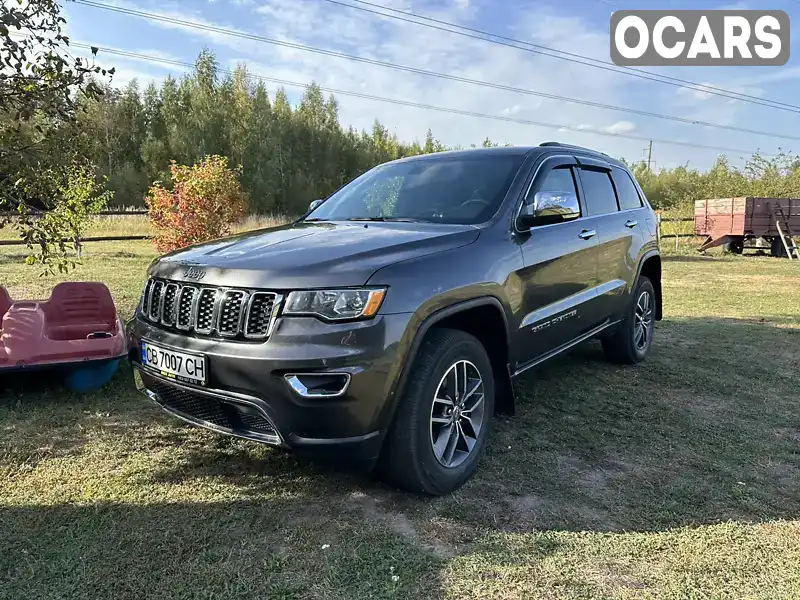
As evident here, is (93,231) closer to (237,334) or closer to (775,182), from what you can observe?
(237,334)

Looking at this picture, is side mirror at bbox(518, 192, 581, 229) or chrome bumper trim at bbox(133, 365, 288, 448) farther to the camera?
side mirror at bbox(518, 192, 581, 229)

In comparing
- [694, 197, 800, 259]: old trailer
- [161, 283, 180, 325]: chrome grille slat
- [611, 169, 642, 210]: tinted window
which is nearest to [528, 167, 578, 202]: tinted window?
[611, 169, 642, 210]: tinted window

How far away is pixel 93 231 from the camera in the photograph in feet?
62.1

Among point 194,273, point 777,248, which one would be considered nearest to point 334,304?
point 194,273

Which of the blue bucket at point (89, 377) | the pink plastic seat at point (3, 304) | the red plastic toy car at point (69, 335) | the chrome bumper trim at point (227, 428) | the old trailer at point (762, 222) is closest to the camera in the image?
the chrome bumper trim at point (227, 428)

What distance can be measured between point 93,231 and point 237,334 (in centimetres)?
1904

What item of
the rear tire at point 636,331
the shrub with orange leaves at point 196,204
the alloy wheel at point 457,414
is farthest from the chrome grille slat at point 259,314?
the shrub with orange leaves at point 196,204

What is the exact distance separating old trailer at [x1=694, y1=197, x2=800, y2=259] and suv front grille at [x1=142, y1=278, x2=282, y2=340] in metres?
19.4

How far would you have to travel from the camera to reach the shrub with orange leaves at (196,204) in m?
11.9

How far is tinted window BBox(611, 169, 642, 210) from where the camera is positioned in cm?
496

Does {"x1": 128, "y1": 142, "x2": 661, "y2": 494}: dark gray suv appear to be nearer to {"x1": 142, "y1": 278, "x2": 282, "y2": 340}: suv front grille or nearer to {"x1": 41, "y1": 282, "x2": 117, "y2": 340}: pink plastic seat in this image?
{"x1": 142, "y1": 278, "x2": 282, "y2": 340}: suv front grille

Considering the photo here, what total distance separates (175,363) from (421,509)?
1.32 metres

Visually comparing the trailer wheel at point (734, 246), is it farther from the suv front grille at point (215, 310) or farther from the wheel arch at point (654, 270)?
the suv front grille at point (215, 310)

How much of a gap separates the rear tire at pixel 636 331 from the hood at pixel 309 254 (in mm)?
2567
